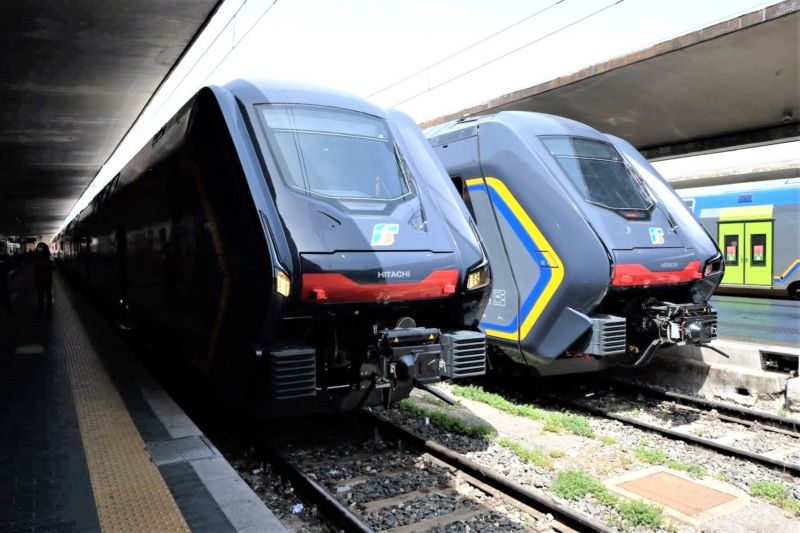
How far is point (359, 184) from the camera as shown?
5332mm

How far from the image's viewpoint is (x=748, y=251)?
17.0m

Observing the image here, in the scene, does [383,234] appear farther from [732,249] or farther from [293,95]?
[732,249]

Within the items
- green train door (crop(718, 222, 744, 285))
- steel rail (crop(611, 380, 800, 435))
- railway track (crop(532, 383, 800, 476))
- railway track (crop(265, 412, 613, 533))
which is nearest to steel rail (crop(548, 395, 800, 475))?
railway track (crop(532, 383, 800, 476))

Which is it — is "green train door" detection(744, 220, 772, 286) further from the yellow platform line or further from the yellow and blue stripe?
the yellow platform line

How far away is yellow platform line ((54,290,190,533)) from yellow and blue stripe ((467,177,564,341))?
13.2 feet

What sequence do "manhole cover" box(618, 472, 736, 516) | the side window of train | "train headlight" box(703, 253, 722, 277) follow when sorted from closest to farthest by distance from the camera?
"manhole cover" box(618, 472, 736, 516)
"train headlight" box(703, 253, 722, 277)
the side window of train

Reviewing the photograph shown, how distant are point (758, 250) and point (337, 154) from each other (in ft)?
49.3

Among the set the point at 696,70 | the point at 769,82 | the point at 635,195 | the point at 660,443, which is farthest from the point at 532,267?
the point at 769,82

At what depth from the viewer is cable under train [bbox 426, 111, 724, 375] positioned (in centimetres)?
668

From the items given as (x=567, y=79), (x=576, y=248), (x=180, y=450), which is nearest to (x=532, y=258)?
(x=576, y=248)

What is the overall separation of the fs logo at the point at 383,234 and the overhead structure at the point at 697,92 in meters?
5.70

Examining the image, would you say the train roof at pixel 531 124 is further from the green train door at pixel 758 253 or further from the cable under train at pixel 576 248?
the green train door at pixel 758 253

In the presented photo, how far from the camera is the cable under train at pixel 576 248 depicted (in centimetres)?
668

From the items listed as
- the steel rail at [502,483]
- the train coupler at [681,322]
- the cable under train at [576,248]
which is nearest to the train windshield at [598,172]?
the cable under train at [576,248]
